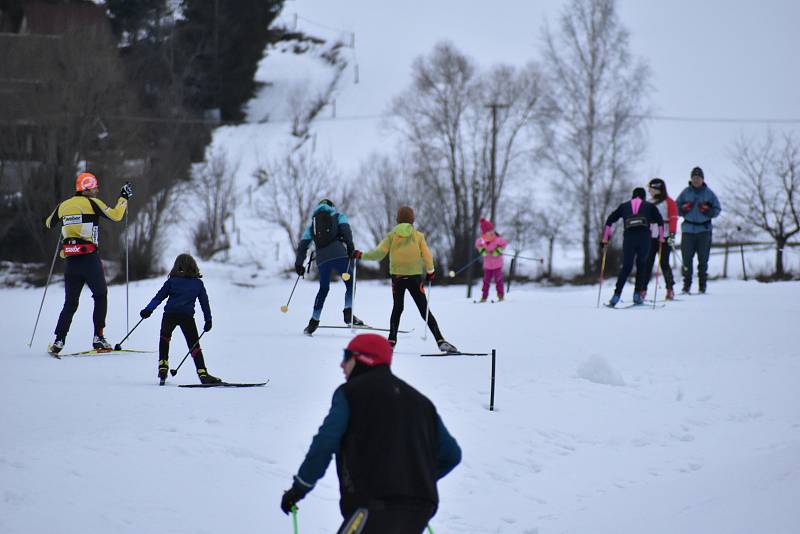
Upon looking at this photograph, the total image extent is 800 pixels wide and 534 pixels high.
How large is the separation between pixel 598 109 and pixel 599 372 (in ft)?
83.1

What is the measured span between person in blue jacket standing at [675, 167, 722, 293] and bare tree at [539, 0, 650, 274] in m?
16.7

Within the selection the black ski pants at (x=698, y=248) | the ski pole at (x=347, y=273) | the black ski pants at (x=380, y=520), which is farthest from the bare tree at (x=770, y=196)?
the black ski pants at (x=380, y=520)

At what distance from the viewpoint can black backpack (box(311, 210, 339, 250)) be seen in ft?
40.9

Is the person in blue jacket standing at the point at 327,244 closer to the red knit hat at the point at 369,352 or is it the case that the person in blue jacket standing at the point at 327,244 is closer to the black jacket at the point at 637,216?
the black jacket at the point at 637,216

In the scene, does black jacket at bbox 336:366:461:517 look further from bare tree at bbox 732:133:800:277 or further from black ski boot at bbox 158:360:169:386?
bare tree at bbox 732:133:800:277

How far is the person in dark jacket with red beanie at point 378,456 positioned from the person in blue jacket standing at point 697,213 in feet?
43.2

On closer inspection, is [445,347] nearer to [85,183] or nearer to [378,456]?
[85,183]

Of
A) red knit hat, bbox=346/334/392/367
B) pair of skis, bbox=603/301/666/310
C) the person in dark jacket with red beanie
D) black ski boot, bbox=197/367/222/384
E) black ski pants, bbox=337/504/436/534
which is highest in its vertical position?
red knit hat, bbox=346/334/392/367

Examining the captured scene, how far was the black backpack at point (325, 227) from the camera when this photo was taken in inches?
491

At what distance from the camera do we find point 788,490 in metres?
5.55

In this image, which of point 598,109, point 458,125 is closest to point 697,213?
point 598,109

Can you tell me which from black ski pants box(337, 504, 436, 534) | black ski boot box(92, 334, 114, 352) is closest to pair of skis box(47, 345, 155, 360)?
black ski boot box(92, 334, 114, 352)

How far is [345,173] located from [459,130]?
1089 cm

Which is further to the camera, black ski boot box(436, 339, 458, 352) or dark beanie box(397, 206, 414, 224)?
dark beanie box(397, 206, 414, 224)
